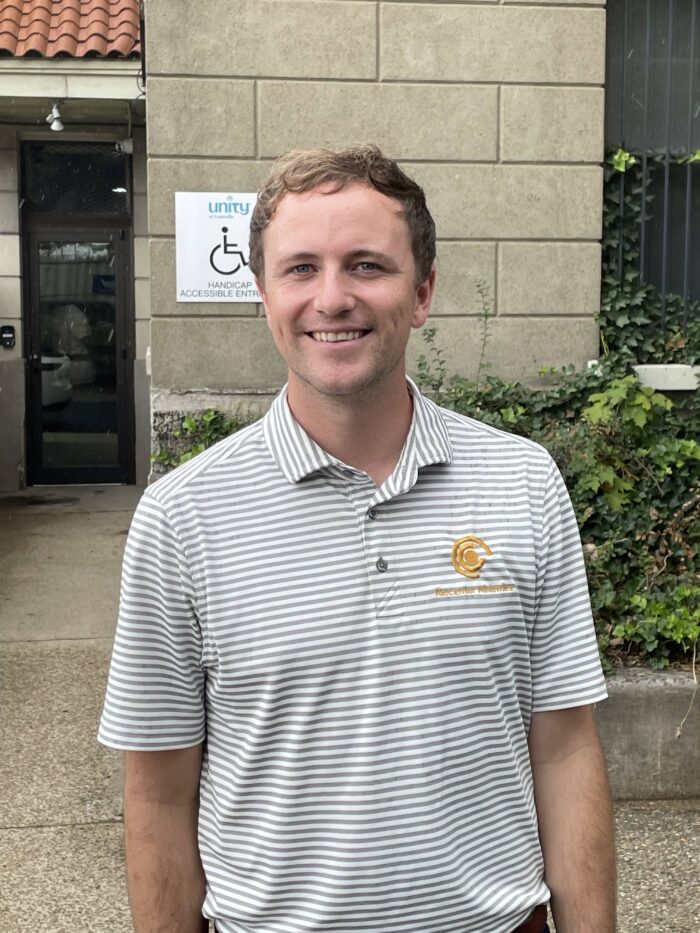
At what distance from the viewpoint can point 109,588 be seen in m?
8.10

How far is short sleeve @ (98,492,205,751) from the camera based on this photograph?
175 centimetres

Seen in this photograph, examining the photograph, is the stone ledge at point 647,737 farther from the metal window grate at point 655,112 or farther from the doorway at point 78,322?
the doorway at point 78,322

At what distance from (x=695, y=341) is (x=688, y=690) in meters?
2.73

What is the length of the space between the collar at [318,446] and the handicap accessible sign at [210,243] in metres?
4.62

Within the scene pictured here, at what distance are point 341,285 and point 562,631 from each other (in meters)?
0.64

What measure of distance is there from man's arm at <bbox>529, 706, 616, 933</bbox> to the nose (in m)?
0.72

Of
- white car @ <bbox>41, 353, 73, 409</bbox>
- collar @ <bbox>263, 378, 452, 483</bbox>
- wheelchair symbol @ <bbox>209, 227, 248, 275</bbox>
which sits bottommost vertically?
white car @ <bbox>41, 353, 73, 409</bbox>

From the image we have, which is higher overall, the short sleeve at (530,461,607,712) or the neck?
the neck

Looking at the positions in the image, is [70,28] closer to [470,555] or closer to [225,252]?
[225,252]

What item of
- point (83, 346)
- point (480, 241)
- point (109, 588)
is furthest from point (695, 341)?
point (83, 346)

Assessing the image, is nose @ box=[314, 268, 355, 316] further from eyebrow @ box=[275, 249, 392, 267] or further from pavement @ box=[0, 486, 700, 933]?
pavement @ box=[0, 486, 700, 933]

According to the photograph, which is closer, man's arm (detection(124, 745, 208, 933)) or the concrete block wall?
man's arm (detection(124, 745, 208, 933))

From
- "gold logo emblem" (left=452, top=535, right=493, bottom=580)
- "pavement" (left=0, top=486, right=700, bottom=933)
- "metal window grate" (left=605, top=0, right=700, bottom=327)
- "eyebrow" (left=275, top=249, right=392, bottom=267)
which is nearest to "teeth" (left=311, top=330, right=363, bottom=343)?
"eyebrow" (left=275, top=249, right=392, bottom=267)

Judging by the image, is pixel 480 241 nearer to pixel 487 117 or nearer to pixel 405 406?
pixel 487 117
